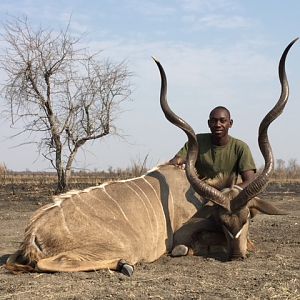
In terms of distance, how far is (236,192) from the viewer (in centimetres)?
493

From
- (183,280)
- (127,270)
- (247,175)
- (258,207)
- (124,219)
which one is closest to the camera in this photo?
(183,280)

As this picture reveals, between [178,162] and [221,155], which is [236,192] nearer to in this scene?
[221,155]

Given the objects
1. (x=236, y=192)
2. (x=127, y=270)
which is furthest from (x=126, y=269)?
(x=236, y=192)

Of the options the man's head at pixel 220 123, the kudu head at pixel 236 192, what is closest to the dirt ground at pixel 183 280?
the kudu head at pixel 236 192

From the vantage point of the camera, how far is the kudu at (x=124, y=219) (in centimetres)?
419

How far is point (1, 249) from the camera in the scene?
5.46m

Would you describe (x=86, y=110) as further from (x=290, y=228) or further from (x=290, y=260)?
(x=290, y=260)

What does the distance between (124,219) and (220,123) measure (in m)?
1.43

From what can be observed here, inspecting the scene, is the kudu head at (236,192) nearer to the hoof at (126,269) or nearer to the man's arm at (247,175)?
the man's arm at (247,175)

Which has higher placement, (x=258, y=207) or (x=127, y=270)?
(x=258, y=207)

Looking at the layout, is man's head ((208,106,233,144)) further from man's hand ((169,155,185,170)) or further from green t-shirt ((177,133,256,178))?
man's hand ((169,155,185,170))

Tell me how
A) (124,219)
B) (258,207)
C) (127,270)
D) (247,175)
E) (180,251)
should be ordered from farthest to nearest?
(247,175), (258,207), (180,251), (124,219), (127,270)

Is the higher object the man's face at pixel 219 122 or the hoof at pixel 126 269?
the man's face at pixel 219 122


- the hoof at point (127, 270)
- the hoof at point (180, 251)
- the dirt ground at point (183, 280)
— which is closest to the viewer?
the dirt ground at point (183, 280)
